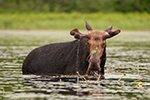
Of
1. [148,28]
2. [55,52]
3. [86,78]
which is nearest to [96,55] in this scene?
[86,78]

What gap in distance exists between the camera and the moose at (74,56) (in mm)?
9484

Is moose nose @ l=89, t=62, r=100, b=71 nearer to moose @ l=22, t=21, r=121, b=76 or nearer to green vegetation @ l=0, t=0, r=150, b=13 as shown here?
moose @ l=22, t=21, r=121, b=76

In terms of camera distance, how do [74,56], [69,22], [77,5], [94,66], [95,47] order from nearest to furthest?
[94,66]
[95,47]
[74,56]
[69,22]
[77,5]

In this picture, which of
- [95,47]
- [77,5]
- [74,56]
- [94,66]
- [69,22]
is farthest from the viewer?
[77,5]

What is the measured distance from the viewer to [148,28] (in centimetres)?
4488

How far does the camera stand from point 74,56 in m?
10.4

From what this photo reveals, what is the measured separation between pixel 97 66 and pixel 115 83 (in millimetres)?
661

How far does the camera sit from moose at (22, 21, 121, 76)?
31.1ft

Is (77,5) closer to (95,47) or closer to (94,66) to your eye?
(95,47)

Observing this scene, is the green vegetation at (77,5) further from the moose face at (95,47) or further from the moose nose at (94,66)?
the moose nose at (94,66)

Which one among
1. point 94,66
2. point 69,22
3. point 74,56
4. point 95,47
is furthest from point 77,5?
point 94,66

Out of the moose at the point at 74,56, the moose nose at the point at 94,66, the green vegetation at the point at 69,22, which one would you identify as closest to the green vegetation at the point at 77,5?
the green vegetation at the point at 69,22

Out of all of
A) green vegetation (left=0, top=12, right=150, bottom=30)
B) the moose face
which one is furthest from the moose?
green vegetation (left=0, top=12, right=150, bottom=30)

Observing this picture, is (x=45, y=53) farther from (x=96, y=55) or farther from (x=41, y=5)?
(x=41, y=5)
